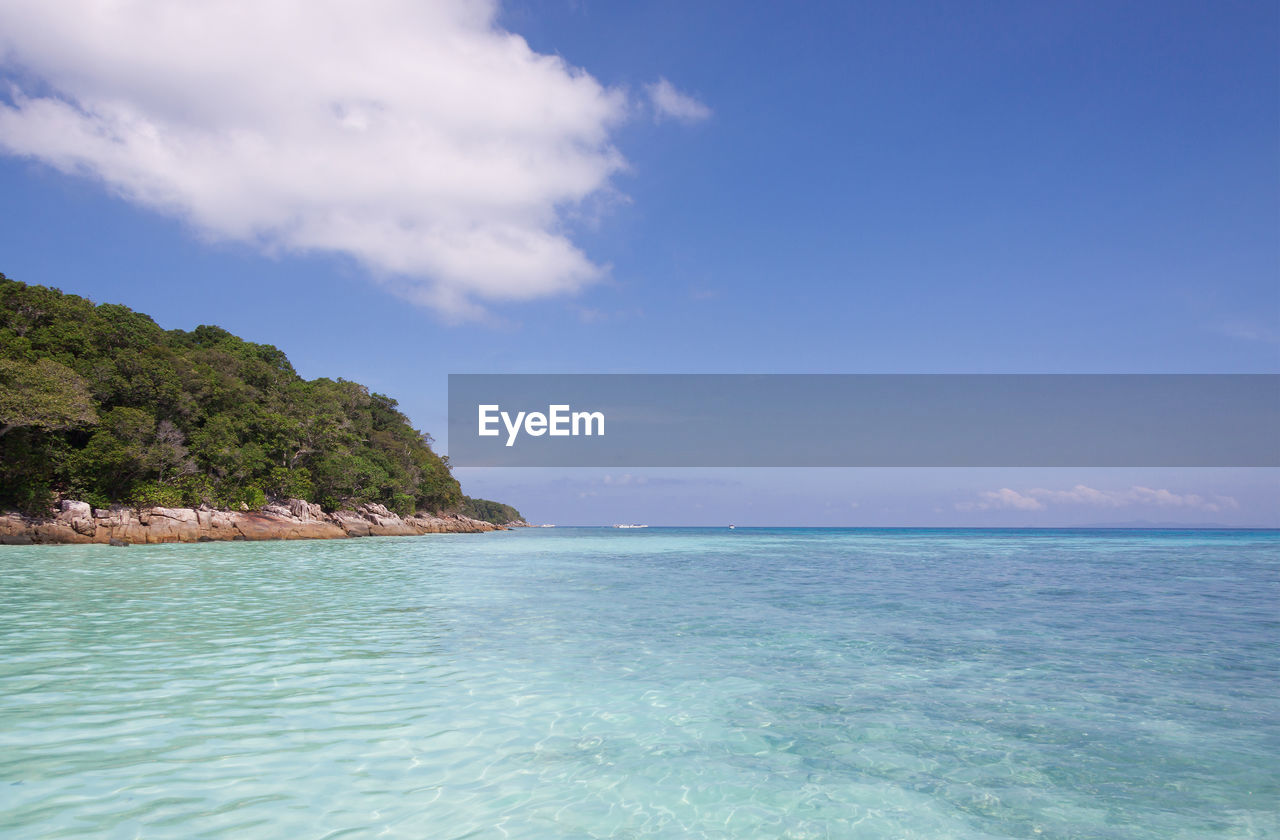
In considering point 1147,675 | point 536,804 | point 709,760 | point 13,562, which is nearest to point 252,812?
point 536,804

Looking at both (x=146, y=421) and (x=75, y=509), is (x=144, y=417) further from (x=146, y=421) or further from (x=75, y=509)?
(x=75, y=509)

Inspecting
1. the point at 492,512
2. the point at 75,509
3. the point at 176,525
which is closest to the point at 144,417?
the point at 75,509

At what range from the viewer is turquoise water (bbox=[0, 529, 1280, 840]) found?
178 inches

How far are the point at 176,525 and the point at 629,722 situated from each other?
43387 millimetres

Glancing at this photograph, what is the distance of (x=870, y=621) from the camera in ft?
41.2

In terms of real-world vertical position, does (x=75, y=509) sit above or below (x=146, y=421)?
below

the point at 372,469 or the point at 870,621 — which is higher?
the point at 372,469

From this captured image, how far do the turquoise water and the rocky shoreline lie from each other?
89.6ft

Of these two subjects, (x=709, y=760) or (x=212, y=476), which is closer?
(x=709, y=760)

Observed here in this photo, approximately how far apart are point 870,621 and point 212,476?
47508 mm

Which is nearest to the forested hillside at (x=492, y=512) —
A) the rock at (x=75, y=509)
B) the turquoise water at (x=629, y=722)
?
the rock at (x=75, y=509)

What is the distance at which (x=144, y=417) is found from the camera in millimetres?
38000

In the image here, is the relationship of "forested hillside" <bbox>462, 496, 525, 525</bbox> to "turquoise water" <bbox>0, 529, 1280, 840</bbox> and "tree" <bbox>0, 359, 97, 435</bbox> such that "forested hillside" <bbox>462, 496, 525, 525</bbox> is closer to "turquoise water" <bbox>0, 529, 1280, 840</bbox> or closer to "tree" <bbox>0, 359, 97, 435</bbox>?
"tree" <bbox>0, 359, 97, 435</bbox>

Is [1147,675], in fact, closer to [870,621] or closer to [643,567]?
[870,621]
